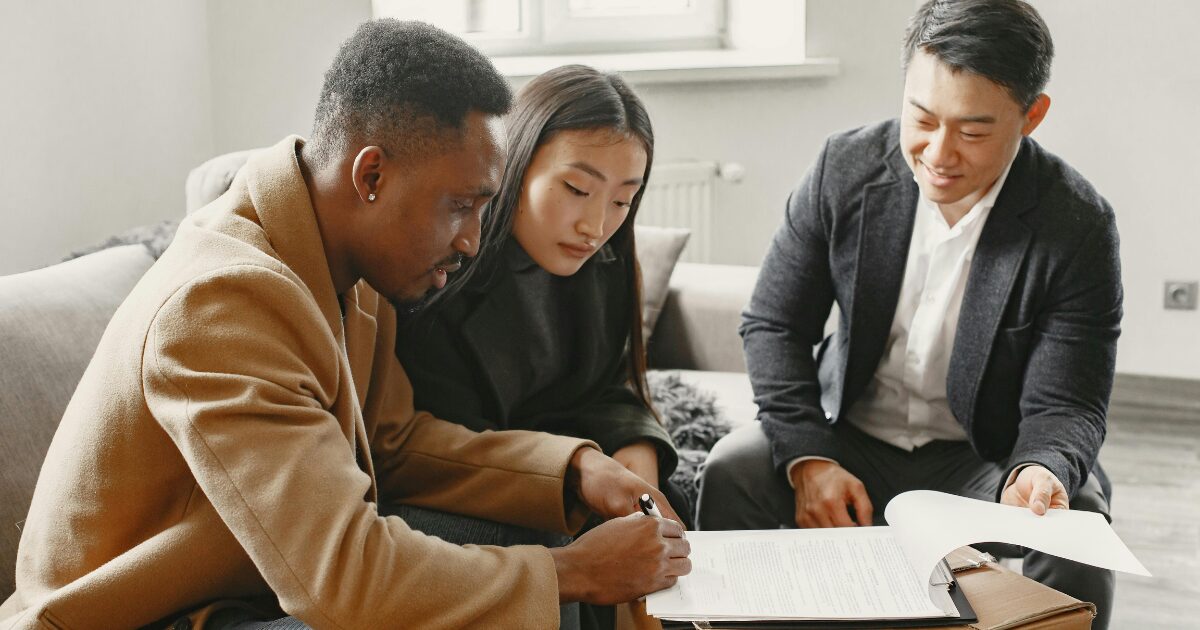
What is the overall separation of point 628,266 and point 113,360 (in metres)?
0.84

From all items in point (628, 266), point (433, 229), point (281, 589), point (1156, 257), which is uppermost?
point (433, 229)

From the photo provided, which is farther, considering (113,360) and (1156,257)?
(1156,257)

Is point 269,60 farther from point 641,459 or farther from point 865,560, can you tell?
point 865,560

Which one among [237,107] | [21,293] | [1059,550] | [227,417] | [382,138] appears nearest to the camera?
[227,417]

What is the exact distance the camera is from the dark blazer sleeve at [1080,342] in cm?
156

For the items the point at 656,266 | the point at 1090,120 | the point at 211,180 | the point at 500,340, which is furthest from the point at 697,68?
the point at 500,340

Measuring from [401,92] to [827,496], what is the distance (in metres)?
0.90

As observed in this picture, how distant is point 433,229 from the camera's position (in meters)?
1.03

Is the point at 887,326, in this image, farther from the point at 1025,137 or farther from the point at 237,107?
the point at 237,107

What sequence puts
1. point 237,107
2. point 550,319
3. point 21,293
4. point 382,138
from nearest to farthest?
point 382,138
point 21,293
point 550,319
point 237,107

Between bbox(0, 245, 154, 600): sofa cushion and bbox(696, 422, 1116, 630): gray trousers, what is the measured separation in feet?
3.01

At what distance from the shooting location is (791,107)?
331cm

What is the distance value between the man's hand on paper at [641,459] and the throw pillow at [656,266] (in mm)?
913

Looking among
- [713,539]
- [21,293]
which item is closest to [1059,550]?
[713,539]
